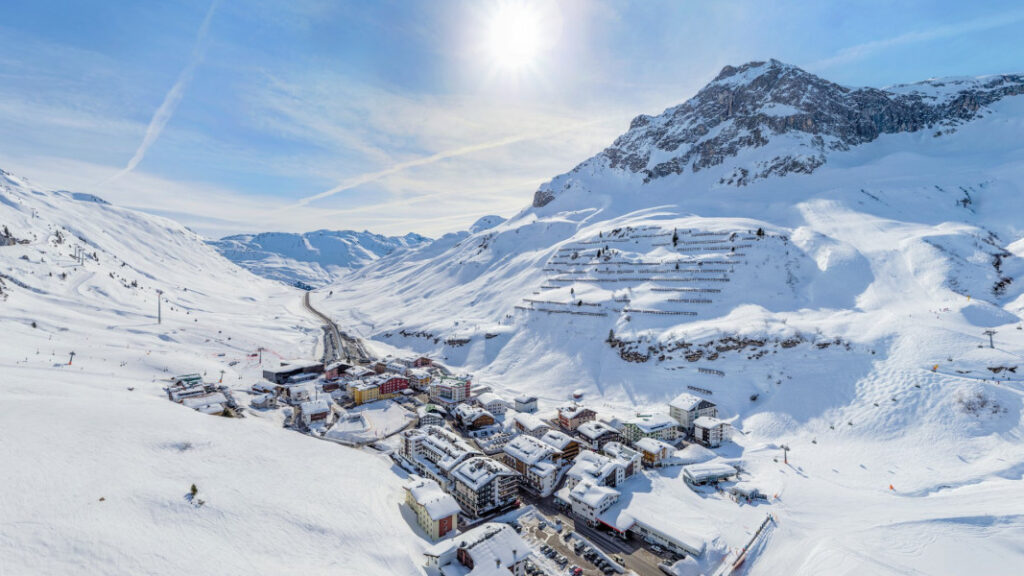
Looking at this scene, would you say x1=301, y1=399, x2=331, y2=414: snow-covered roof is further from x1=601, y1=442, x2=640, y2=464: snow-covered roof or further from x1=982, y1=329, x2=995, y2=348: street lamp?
x1=982, y1=329, x2=995, y2=348: street lamp

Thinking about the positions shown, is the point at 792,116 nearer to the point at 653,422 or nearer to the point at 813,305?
the point at 813,305

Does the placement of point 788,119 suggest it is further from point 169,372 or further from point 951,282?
point 169,372

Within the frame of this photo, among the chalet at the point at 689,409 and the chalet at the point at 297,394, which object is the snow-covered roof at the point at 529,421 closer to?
the chalet at the point at 689,409

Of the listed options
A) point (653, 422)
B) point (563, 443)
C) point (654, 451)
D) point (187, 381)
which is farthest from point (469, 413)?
point (187, 381)

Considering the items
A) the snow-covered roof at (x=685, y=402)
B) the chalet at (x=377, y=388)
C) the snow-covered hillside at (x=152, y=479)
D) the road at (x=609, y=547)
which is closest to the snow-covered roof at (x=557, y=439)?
the road at (x=609, y=547)

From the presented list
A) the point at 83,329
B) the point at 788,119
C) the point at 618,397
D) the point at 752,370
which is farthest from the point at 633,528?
the point at 788,119

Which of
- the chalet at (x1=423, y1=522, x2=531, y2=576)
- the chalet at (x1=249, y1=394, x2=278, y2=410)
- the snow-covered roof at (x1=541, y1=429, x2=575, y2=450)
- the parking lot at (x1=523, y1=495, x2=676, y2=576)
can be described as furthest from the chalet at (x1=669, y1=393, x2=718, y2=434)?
the chalet at (x1=249, y1=394, x2=278, y2=410)
